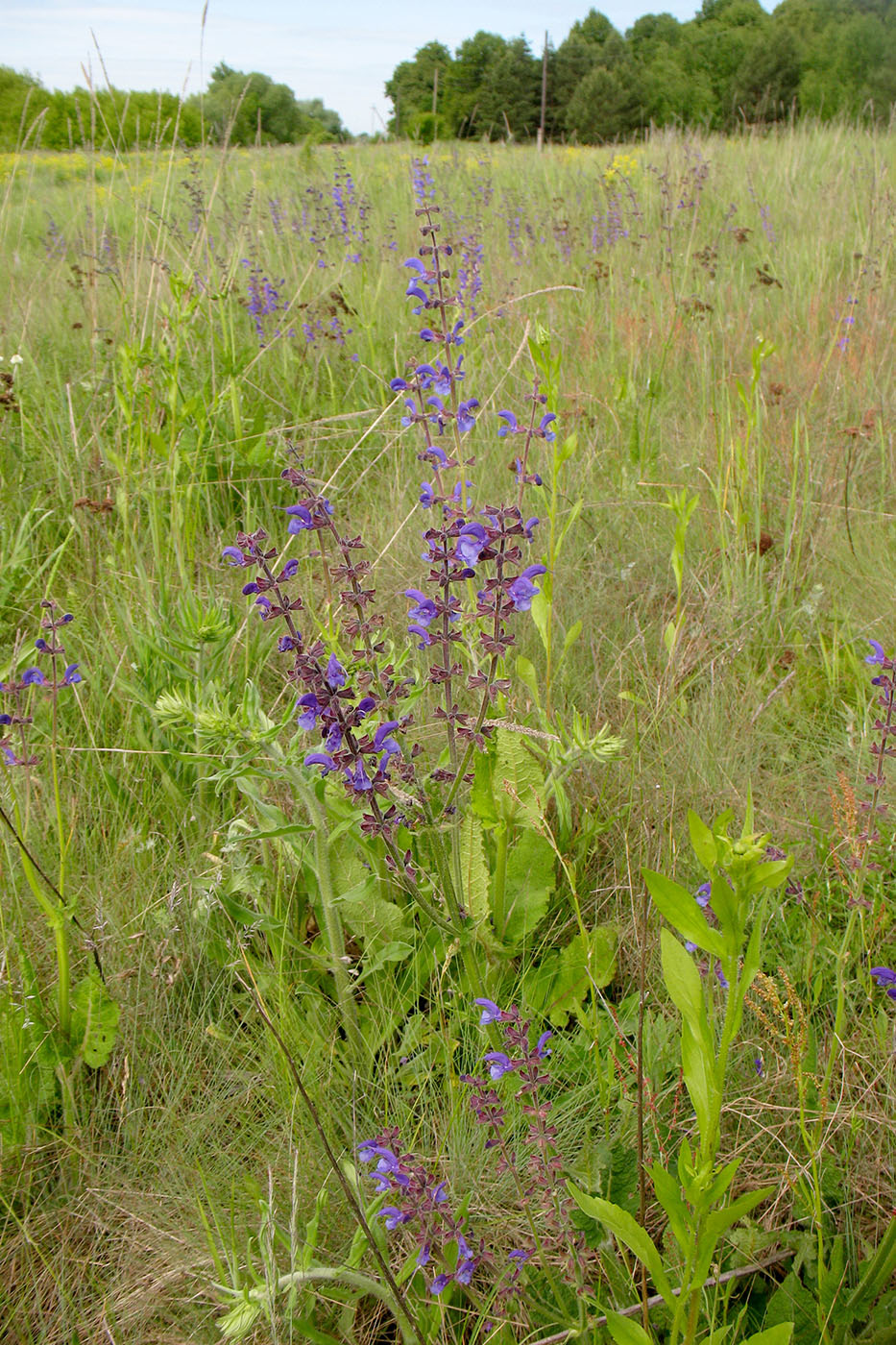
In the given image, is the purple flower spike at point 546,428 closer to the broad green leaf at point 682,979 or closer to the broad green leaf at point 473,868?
the broad green leaf at point 473,868

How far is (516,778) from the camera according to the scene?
1.76 meters

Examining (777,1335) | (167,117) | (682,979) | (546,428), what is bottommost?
(777,1335)

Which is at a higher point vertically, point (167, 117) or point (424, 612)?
point (167, 117)

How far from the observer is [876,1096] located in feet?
4.35

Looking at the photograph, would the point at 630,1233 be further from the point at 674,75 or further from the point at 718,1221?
the point at 674,75

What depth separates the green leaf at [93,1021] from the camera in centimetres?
151

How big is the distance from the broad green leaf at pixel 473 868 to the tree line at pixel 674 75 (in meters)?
6.85

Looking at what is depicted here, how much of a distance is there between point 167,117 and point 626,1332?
737cm

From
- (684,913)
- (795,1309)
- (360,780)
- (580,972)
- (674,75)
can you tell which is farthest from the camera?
(674,75)

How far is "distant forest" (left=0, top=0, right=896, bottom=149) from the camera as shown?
23.0 feet

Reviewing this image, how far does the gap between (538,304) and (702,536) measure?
7.54 ft

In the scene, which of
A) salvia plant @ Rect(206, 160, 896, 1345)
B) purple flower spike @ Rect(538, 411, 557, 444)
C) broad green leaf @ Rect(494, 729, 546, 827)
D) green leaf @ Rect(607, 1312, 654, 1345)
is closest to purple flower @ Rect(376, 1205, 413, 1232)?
salvia plant @ Rect(206, 160, 896, 1345)

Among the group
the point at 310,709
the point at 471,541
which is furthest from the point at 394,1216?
the point at 471,541

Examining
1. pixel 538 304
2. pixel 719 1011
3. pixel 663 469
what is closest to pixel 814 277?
pixel 538 304
